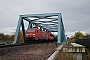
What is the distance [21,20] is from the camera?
32000mm

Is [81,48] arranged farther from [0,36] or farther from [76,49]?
[0,36]

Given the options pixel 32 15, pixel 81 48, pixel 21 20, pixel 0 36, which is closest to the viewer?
pixel 81 48

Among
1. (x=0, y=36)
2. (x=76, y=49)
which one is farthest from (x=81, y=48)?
(x=0, y=36)

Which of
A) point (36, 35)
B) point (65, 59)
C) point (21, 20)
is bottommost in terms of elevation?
point (65, 59)

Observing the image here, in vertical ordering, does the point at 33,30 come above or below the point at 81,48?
above

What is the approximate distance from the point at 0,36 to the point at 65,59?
229ft

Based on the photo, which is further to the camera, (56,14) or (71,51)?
(56,14)

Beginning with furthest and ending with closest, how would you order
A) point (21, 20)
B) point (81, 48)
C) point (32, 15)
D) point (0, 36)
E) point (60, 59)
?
1. point (0, 36)
2. point (32, 15)
3. point (21, 20)
4. point (81, 48)
5. point (60, 59)

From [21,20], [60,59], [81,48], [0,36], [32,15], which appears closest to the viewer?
[60,59]

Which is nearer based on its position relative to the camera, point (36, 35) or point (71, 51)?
point (71, 51)

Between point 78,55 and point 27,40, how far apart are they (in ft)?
73.9

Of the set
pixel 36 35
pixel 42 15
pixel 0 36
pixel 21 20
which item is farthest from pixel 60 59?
pixel 0 36

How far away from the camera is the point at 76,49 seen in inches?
337

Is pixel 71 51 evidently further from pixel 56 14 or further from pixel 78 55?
pixel 56 14
